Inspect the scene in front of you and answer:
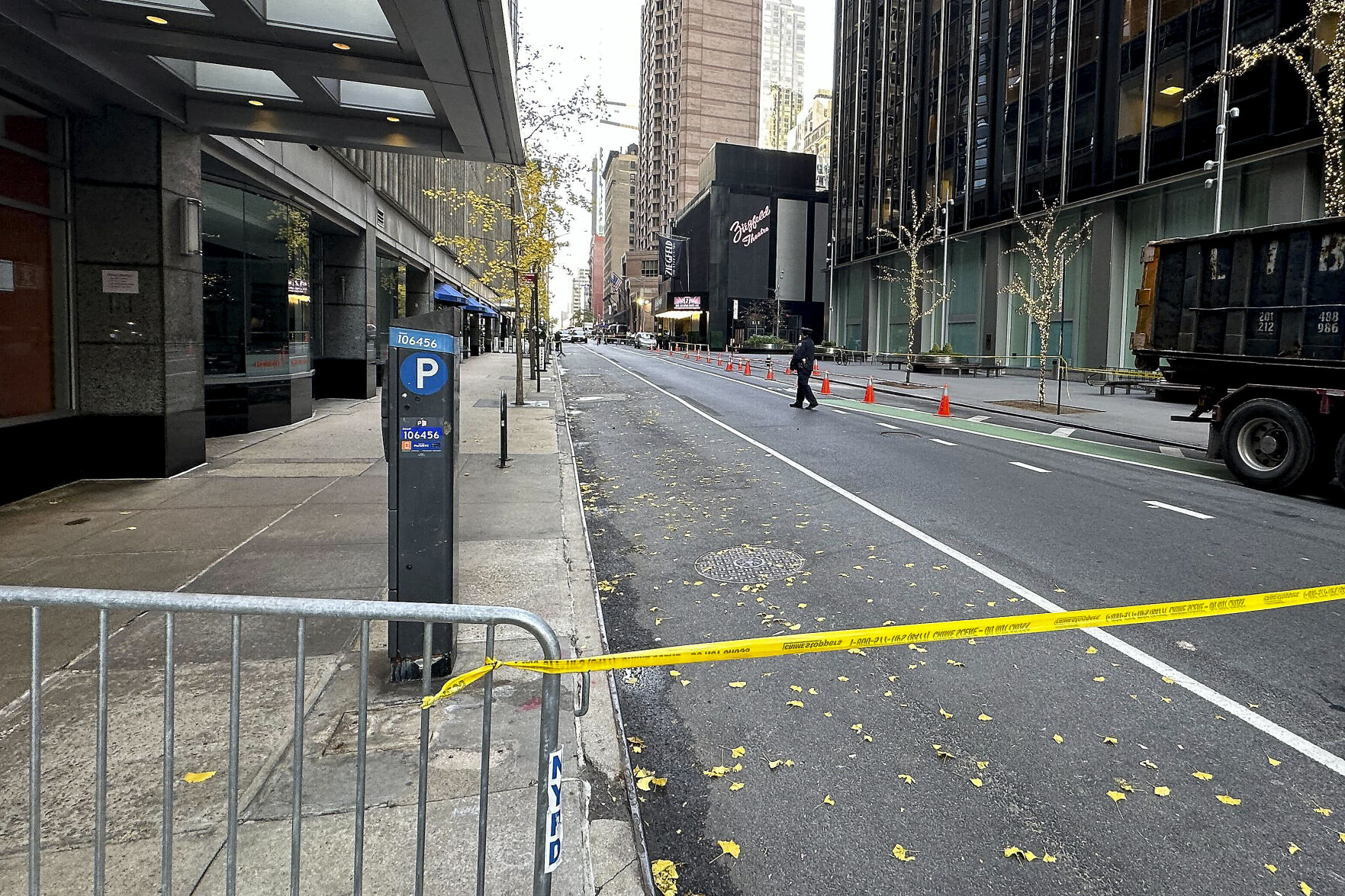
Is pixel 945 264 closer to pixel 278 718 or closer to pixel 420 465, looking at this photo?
pixel 420 465

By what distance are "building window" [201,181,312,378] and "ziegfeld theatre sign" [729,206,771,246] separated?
77.1m

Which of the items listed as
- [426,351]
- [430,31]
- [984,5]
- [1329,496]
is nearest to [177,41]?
[430,31]

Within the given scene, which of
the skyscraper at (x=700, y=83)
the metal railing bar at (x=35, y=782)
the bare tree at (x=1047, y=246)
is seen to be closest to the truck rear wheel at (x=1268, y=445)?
the metal railing bar at (x=35, y=782)

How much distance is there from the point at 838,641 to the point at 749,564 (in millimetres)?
3781

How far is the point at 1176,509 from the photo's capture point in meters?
9.16

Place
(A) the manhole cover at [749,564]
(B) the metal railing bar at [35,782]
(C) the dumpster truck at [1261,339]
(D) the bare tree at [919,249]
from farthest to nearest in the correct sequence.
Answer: (D) the bare tree at [919,249] < (C) the dumpster truck at [1261,339] < (A) the manhole cover at [749,564] < (B) the metal railing bar at [35,782]

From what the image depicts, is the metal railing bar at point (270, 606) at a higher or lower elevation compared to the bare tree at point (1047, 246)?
lower

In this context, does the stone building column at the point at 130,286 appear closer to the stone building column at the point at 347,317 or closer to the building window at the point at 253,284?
the building window at the point at 253,284

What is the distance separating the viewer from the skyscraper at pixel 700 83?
420ft

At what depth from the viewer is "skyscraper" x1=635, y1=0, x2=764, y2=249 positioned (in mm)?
128000

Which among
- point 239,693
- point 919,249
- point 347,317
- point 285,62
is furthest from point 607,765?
point 919,249

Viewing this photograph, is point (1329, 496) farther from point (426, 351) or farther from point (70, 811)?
point (70, 811)

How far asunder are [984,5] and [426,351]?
4577cm

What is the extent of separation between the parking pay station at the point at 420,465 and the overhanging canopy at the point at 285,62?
398 cm
